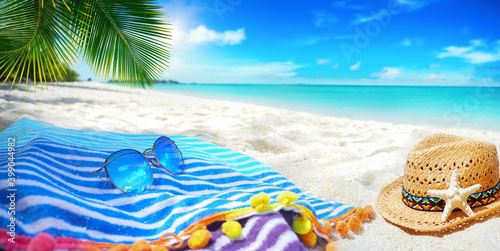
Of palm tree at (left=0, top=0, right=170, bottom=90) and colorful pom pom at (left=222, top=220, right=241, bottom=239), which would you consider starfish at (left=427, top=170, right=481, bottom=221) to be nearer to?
colorful pom pom at (left=222, top=220, right=241, bottom=239)

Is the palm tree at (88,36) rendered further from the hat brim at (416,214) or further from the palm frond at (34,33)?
the hat brim at (416,214)

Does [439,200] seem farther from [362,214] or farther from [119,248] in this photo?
[119,248]

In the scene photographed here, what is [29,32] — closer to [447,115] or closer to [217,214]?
[217,214]

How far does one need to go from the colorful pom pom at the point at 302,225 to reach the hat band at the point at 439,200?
2.12ft

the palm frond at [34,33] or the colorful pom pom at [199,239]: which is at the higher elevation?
the palm frond at [34,33]

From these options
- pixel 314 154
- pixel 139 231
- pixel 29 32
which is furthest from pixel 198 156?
pixel 29 32

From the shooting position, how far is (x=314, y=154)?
2.50 metres

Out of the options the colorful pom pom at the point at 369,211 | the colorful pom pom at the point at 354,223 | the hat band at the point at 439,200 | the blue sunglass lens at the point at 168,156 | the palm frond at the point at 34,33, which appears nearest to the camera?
the hat band at the point at 439,200

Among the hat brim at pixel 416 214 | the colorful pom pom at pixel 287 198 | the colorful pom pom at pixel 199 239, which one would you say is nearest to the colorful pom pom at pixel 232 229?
the colorful pom pom at pixel 199 239

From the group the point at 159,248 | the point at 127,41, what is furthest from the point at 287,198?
the point at 127,41

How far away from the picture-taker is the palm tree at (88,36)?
2043 millimetres

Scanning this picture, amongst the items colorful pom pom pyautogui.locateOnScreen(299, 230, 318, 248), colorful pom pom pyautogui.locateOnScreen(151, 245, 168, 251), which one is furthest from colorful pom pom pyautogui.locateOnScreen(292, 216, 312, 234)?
colorful pom pom pyautogui.locateOnScreen(151, 245, 168, 251)

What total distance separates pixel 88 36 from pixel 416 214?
2602 mm

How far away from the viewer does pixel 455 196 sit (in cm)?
121
